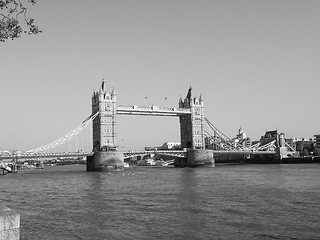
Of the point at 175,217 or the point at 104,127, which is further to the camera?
the point at 104,127

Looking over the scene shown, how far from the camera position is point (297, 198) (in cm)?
2047

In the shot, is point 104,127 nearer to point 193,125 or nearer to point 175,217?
point 193,125

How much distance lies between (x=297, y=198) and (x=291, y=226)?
7.95 metres

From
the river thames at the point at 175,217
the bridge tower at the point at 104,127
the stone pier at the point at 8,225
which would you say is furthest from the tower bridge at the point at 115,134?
the stone pier at the point at 8,225

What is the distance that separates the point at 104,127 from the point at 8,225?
6385cm

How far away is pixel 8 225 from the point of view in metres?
5.75

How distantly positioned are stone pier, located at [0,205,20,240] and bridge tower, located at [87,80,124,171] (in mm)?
57872

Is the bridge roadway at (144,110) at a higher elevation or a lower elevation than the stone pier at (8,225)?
higher

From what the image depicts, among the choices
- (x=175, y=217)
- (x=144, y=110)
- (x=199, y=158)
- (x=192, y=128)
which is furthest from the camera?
(x=192, y=128)

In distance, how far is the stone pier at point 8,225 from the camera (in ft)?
18.7

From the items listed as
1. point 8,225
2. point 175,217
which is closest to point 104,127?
point 175,217

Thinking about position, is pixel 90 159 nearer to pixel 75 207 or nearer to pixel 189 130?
pixel 189 130

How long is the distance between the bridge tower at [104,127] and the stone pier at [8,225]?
190 ft

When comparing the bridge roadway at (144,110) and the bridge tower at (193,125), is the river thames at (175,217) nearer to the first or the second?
the bridge roadway at (144,110)
